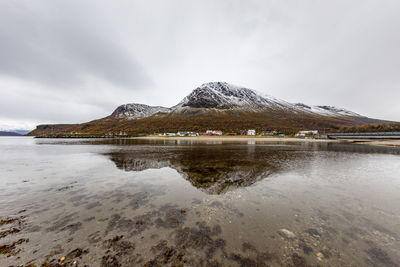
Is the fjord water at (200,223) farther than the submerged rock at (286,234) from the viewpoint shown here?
No

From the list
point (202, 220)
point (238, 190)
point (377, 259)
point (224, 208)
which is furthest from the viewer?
point (238, 190)

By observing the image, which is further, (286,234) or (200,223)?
(200,223)

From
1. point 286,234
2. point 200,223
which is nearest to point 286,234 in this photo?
point 286,234

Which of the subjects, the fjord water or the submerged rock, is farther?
the submerged rock

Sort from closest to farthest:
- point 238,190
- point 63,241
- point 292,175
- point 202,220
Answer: point 63,241, point 202,220, point 238,190, point 292,175

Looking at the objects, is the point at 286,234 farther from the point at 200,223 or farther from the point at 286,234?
the point at 200,223

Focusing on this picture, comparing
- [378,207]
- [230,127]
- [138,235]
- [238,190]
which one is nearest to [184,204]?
[138,235]

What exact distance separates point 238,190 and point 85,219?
26.0 ft

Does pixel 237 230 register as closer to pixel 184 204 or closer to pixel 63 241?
pixel 184 204

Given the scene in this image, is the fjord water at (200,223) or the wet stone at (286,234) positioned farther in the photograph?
the wet stone at (286,234)

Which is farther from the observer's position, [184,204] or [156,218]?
[184,204]

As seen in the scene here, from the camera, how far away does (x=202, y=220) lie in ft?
19.7

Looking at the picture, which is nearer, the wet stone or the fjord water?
the fjord water

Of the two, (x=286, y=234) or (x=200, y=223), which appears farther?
(x=200, y=223)
